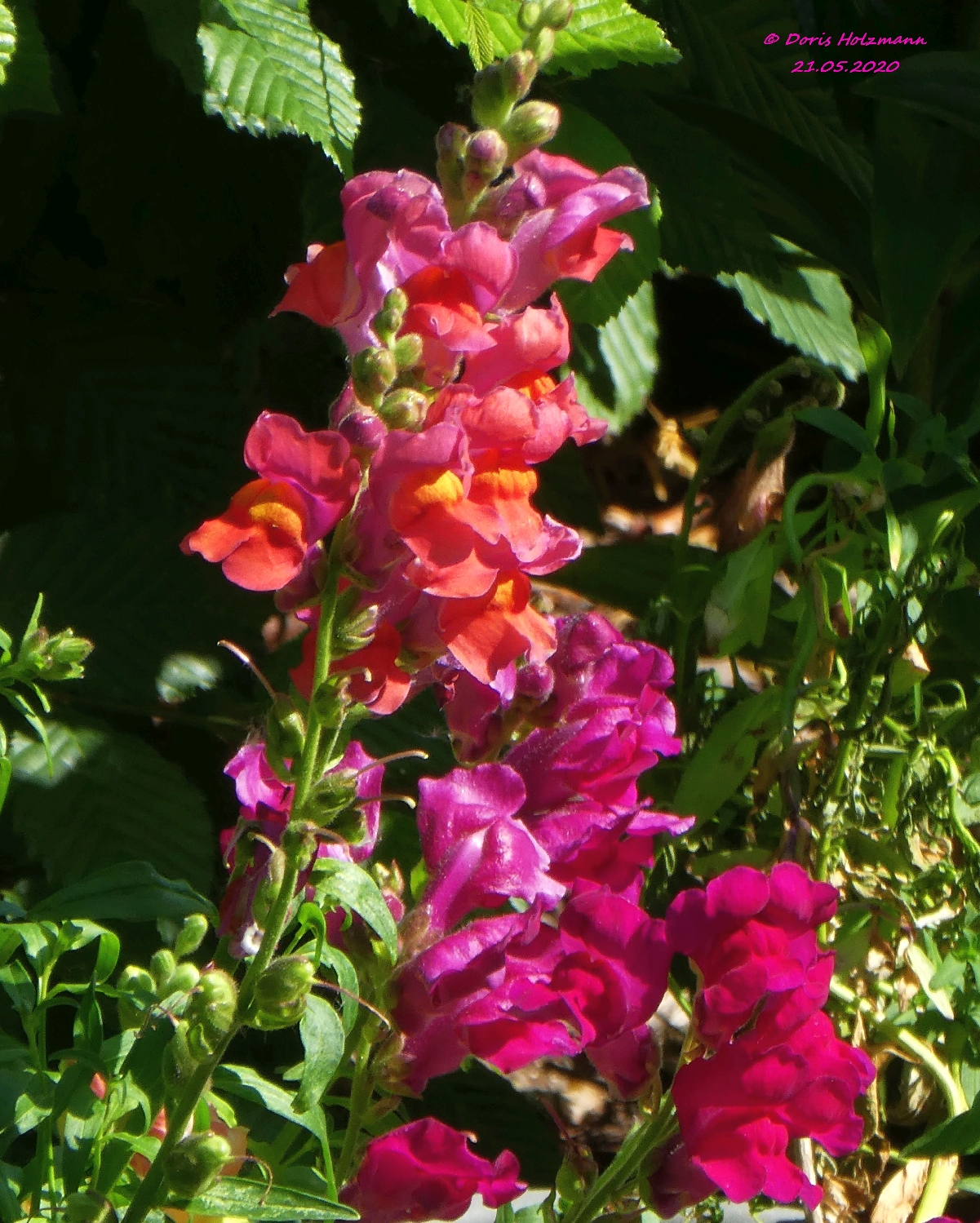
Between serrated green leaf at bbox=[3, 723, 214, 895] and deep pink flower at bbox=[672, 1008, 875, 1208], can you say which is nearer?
deep pink flower at bbox=[672, 1008, 875, 1208]

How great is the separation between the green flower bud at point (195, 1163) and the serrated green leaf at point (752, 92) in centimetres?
97

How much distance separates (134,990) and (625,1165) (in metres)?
0.17

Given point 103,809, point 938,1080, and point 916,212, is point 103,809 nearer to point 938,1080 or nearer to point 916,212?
point 938,1080

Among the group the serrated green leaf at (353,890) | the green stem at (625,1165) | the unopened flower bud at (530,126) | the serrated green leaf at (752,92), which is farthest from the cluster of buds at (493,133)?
the serrated green leaf at (752,92)

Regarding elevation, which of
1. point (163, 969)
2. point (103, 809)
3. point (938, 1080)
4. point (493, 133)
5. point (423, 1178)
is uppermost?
point (493, 133)

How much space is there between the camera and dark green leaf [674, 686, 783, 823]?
2.45 ft

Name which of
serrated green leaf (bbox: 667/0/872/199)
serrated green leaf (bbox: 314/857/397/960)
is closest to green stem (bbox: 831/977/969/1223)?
serrated green leaf (bbox: 314/857/397/960)

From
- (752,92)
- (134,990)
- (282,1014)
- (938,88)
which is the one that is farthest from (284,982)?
(752,92)

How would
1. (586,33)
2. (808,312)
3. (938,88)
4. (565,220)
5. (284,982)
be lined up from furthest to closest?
1. (808,312)
2. (938,88)
3. (586,33)
4. (565,220)
5. (284,982)

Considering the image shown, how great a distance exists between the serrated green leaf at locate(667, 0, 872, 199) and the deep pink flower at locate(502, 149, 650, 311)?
707mm

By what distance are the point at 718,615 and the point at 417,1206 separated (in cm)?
39

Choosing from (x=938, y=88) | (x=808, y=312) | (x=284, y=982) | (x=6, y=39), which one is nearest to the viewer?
(x=284, y=982)

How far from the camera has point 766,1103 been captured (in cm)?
44

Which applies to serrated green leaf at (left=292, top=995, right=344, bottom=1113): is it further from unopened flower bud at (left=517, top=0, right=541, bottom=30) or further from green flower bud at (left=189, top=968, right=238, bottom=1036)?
unopened flower bud at (left=517, top=0, right=541, bottom=30)
